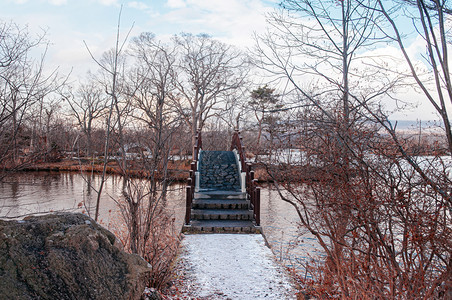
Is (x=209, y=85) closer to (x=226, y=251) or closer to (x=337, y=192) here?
(x=226, y=251)

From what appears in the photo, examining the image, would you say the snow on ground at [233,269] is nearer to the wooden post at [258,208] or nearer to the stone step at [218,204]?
the wooden post at [258,208]

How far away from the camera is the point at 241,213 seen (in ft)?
33.9

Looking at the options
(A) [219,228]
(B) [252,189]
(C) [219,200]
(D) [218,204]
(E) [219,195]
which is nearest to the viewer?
(A) [219,228]

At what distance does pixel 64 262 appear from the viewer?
305cm

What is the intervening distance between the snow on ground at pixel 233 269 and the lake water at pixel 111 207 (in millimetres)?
799

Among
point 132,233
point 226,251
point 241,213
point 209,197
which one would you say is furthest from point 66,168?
point 132,233

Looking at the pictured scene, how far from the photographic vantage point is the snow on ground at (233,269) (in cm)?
500

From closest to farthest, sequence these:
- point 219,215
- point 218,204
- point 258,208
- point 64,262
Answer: point 64,262, point 258,208, point 219,215, point 218,204

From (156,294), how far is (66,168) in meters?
24.1

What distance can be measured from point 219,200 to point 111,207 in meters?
5.00

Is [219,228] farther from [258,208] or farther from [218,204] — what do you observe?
[218,204]

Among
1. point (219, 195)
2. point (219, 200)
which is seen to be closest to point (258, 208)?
point (219, 200)

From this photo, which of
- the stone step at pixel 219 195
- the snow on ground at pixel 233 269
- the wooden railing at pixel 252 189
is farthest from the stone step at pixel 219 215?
the snow on ground at pixel 233 269

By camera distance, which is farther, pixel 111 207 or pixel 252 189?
pixel 111 207
